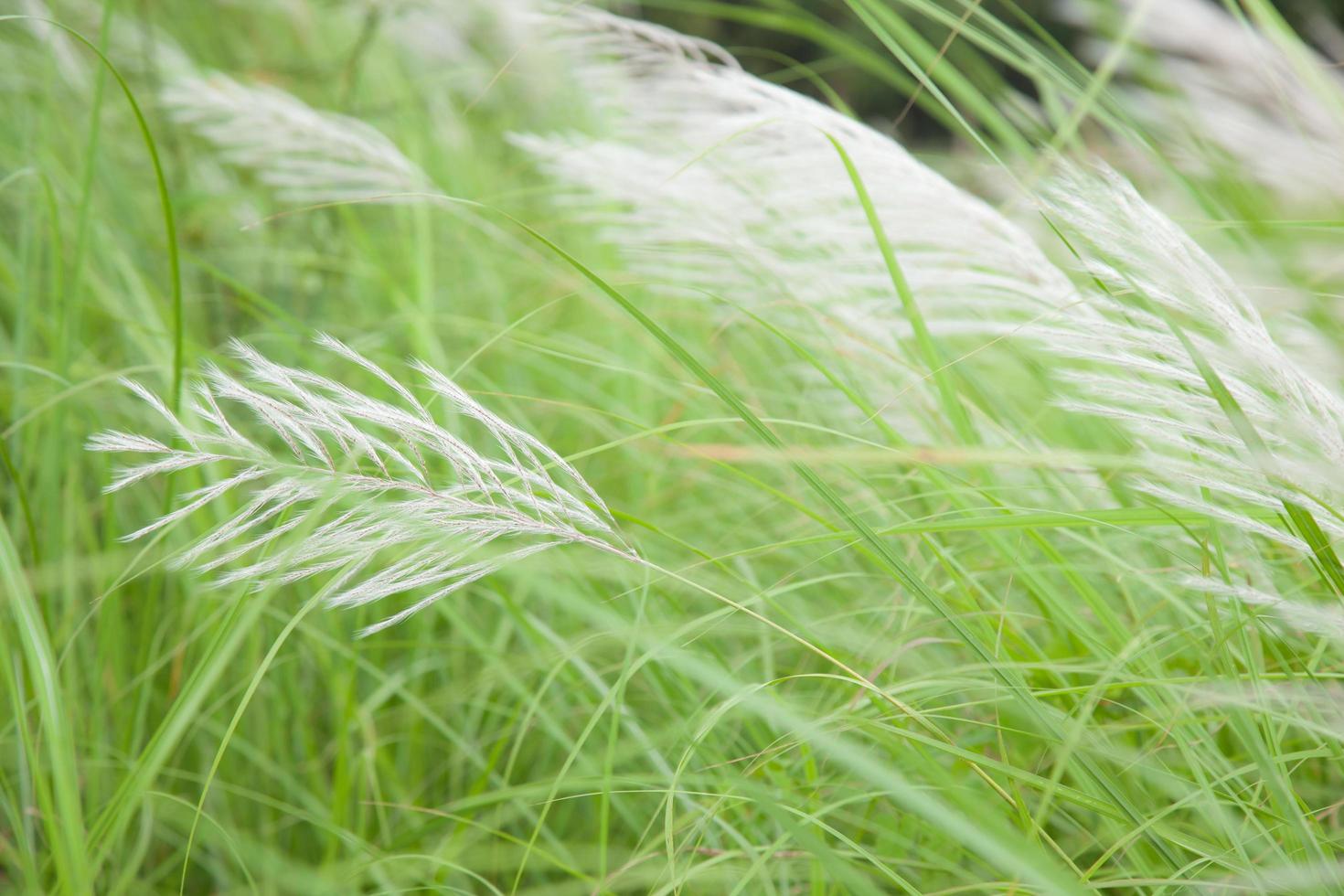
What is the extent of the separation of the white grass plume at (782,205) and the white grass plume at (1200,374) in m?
0.21

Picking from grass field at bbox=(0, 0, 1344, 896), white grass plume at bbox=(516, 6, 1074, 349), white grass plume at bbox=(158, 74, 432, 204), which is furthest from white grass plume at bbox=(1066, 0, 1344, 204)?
white grass plume at bbox=(158, 74, 432, 204)

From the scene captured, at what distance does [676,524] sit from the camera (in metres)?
1.29

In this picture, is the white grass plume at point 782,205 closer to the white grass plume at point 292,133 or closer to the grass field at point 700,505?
the grass field at point 700,505

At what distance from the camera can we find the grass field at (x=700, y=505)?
0.59m

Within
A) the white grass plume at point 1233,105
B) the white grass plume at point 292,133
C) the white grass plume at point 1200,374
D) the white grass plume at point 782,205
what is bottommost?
the white grass plume at point 292,133

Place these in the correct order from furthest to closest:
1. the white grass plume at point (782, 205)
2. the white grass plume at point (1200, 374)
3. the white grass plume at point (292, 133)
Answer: the white grass plume at point (292, 133) < the white grass plume at point (782, 205) < the white grass plume at point (1200, 374)

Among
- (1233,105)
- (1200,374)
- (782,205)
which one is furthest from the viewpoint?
(1233,105)

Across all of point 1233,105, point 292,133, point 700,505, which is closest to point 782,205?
point 700,505

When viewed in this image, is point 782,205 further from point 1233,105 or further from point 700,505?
point 1233,105

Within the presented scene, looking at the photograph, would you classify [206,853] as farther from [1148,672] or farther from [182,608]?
[1148,672]

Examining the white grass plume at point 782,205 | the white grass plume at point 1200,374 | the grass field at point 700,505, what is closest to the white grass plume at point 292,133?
the grass field at point 700,505

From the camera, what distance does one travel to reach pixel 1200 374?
Answer: 578 millimetres

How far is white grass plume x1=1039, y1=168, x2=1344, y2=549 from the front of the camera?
57cm

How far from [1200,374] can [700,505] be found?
0.87 m
